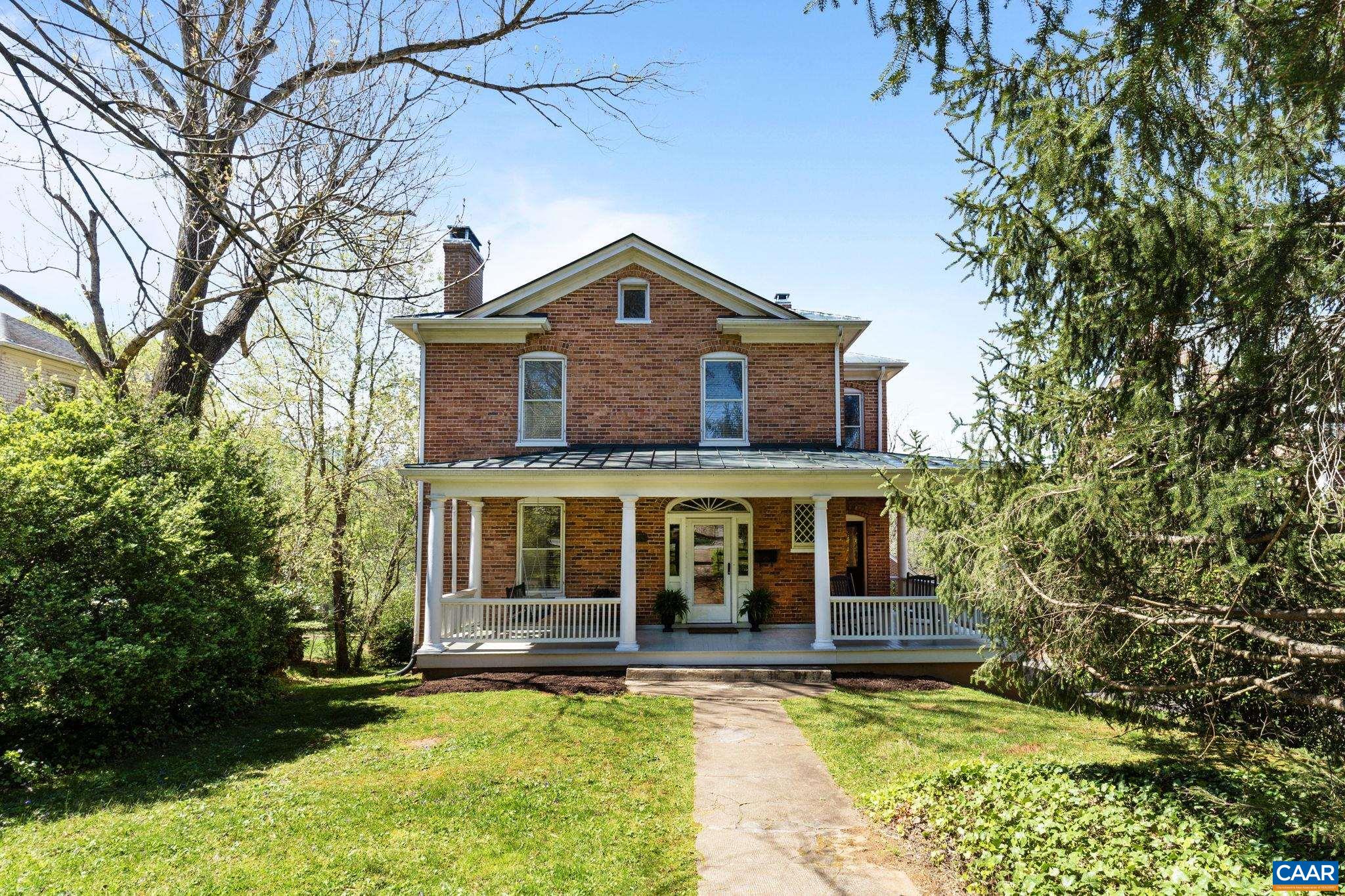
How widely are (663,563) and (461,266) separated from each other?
8096 millimetres

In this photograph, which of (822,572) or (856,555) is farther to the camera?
(856,555)

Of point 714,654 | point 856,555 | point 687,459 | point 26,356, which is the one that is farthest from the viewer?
point 26,356

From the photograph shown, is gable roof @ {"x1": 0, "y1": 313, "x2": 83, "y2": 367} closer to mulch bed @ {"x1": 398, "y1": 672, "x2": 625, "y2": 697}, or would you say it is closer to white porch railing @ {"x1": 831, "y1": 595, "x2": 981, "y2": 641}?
mulch bed @ {"x1": 398, "y1": 672, "x2": 625, "y2": 697}

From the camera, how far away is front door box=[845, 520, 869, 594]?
16.6 m

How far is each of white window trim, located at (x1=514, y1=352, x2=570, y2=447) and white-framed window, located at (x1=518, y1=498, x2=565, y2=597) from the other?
1222mm

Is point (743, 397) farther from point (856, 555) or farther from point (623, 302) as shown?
point (856, 555)

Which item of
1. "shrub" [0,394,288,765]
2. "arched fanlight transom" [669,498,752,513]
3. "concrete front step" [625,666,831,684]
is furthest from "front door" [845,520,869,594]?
"shrub" [0,394,288,765]

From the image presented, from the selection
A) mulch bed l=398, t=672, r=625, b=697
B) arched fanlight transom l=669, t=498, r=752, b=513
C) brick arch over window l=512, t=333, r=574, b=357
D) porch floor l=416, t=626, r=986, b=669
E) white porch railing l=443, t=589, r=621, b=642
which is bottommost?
mulch bed l=398, t=672, r=625, b=697

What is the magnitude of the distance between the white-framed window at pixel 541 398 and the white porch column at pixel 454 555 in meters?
1.97

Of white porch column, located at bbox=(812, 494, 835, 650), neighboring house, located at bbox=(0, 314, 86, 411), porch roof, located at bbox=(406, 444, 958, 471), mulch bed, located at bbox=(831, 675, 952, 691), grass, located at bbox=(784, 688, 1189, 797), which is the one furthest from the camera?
neighboring house, located at bbox=(0, 314, 86, 411)

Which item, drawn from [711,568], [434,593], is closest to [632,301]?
[711,568]

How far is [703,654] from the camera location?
489 inches

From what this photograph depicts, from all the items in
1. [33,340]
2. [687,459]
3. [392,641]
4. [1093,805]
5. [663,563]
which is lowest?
[392,641]

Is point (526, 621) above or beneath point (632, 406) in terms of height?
beneath
